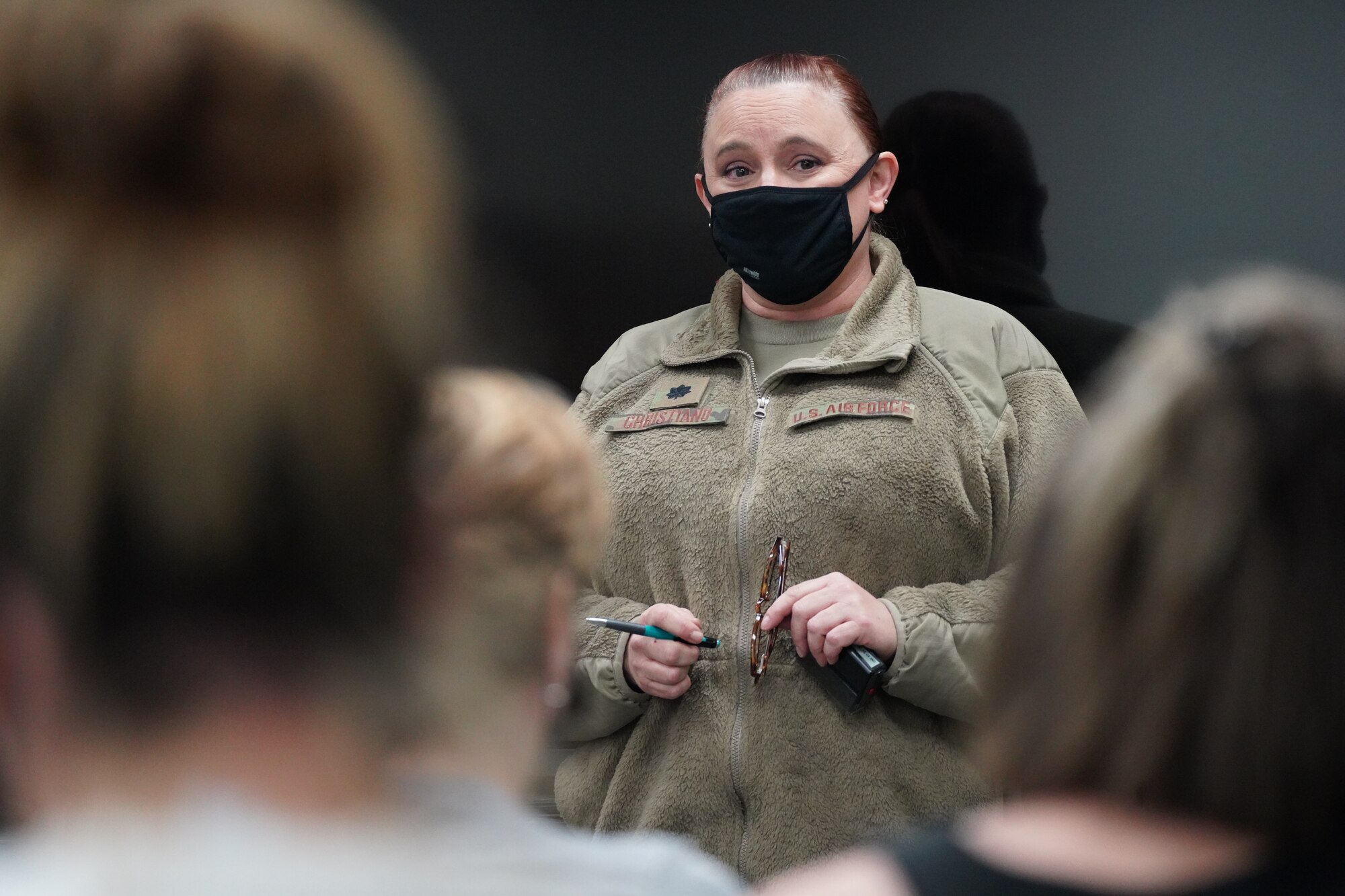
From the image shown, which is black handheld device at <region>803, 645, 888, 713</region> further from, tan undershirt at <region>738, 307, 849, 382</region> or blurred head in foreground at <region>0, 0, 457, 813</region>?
blurred head in foreground at <region>0, 0, 457, 813</region>

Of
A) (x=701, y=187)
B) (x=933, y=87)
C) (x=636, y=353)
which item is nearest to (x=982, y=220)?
(x=933, y=87)

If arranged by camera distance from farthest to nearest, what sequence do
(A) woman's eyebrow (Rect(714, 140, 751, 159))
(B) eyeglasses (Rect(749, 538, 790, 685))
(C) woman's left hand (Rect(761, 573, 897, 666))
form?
(A) woman's eyebrow (Rect(714, 140, 751, 159)) → (B) eyeglasses (Rect(749, 538, 790, 685)) → (C) woman's left hand (Rect(761, 573, 897, 666))

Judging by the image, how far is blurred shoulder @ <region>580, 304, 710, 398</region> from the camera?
2432mm

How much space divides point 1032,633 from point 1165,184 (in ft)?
7.04

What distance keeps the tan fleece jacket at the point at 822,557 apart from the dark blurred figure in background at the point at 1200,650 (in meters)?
1.13

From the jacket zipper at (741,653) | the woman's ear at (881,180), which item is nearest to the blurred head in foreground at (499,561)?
the jacket zipper at (741,653)

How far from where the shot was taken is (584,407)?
243 cm

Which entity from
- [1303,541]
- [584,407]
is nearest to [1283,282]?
[1303,541]

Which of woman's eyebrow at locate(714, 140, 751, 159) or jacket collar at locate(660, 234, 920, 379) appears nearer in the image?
jacket collar at locate(660, 234, 920, 379)

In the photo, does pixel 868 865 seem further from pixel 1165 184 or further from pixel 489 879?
pixel 1165 184

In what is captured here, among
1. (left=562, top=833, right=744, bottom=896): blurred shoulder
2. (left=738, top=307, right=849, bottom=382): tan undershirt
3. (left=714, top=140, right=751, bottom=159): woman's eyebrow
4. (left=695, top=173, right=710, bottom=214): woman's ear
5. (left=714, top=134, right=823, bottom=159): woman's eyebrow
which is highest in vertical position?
(left=714, top=134, right=823, bottom=159): woman's eyebrow

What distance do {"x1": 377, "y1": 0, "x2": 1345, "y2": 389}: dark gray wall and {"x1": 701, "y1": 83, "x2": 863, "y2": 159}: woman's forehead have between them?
1.63 ft

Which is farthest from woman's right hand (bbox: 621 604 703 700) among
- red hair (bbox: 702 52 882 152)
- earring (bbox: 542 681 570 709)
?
earring (bbox: 542 681 570 709)

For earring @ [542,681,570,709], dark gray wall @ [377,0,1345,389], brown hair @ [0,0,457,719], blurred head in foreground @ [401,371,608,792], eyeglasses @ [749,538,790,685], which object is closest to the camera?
brown hair @ [0,0,457,719]
